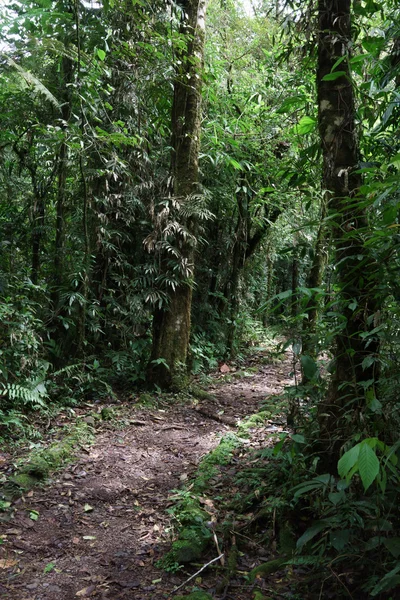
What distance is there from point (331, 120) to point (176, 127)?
4.64 meters

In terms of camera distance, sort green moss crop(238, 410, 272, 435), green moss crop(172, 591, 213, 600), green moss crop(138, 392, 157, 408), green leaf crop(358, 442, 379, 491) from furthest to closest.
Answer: green moss crop(138, 392, 157, 408) → green moss crop(238, 410, 272, 435) → green moss crop(172, 591, 213, 600) → green leaf crop(358, 442, 379, 491)

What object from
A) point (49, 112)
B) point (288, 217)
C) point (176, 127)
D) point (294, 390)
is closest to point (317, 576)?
point (294, 390)

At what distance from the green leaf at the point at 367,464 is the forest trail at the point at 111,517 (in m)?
1.72

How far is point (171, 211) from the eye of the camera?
7.23m

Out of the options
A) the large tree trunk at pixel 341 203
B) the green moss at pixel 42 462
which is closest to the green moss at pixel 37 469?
the green moss at pixel 42 462

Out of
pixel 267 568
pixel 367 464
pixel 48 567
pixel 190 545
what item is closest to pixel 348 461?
pixel 367 464

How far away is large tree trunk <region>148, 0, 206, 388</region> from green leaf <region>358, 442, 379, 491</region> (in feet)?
18.3

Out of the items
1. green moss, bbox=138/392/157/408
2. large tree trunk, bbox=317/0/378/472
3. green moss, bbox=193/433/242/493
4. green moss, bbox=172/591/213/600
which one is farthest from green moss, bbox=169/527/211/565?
green moss, bbox=138/392/157/408

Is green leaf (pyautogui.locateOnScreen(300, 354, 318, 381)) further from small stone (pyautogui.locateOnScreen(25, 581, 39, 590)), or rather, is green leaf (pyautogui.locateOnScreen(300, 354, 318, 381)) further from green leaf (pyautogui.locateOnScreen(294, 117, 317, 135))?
small stone (pyautogui.locateOnScreen(25, 581, 39, 590))

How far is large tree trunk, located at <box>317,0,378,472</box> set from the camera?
2.93m

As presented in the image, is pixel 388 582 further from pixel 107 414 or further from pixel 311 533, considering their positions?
pixel 107 414

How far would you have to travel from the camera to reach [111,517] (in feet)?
12.8

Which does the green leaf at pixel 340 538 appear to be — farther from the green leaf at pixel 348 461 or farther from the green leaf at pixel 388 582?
the green leaf at pixel 348 461

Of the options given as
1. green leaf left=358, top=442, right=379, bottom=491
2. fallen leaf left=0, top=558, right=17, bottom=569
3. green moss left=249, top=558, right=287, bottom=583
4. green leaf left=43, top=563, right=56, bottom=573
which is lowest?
green leaf left=43, top=563, right=56, bottom=573
